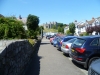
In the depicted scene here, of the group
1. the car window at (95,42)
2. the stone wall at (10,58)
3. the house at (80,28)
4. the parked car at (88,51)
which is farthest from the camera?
the house at (80,28)

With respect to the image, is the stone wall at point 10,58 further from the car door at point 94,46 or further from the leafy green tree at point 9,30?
the leafy green tree at point 9,30

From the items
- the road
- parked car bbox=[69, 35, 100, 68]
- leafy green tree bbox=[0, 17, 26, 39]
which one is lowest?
the road

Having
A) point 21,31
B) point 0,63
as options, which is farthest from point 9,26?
point 0,63

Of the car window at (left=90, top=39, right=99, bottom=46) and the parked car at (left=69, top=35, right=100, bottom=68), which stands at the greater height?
the car window at (left=90, top=39, right=99, bottom=46)

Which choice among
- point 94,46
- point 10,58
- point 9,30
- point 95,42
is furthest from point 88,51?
point 9,30

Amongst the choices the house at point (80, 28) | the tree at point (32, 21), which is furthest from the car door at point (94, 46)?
the house at point (80, 28)

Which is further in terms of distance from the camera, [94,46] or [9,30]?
[9,30]

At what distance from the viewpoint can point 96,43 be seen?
8336mm

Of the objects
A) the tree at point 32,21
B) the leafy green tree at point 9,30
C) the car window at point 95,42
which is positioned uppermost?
the tree at point 32,21

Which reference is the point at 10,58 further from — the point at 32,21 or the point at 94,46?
→ the point at 32,21

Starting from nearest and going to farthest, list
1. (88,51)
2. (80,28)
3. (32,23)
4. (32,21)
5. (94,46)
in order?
(88,51) < (94,46) < (32,21) < (32,23) < (80,28)

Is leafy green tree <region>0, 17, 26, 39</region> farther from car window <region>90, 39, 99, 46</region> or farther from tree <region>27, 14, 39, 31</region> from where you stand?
tree <region>27, 14, 39, 31</region>

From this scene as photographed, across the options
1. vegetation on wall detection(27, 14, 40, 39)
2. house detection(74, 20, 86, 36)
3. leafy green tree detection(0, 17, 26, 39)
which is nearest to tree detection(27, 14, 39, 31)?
vegetation on wall detection(27, 14, 40, 39)

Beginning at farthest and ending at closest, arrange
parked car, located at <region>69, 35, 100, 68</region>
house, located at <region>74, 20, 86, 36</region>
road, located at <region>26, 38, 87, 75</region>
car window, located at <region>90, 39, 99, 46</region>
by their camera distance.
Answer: house, located at <region>74, 20, 86, 36</region>, car window, located at <region>90, 39, 99, 46</region>, parked car, located at <region>69, 35, 100, 68</region>, road, located at <region>26, 38, 87, 75</region>
